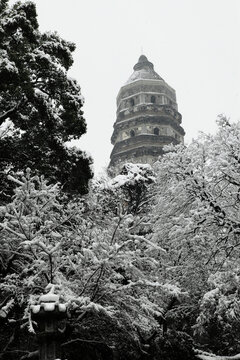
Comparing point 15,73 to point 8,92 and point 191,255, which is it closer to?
point 8,92

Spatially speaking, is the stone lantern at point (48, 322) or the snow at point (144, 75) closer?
the stone lantern at point (48, 322)

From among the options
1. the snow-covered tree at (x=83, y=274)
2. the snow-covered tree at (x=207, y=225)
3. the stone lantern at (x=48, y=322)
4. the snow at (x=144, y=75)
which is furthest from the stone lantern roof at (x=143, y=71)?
the stone lantern at (x=48, y=322)

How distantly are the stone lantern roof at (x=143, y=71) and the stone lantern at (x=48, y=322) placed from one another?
3262 centimetres

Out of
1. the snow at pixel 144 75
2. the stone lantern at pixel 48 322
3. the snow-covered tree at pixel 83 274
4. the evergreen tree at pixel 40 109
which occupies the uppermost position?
the snow at pixel 144 75

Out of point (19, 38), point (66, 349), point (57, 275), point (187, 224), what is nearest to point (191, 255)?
point (187, 224)

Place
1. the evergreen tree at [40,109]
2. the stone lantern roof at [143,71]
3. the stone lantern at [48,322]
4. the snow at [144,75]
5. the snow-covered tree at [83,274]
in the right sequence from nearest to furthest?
the stone lantern at [48,322] → the snow-covered tree at [83,274] → the evergreen tree at [40,109] → the snow at [144,75] → the stone lantern roof at [143,71]

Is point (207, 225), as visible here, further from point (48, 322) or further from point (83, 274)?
point (48, 322)

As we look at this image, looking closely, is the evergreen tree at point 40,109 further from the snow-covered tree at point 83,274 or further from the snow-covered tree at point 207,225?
the snow-covered tree at point 207,225

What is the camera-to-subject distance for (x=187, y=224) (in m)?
10.1

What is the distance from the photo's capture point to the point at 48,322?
5406 mm

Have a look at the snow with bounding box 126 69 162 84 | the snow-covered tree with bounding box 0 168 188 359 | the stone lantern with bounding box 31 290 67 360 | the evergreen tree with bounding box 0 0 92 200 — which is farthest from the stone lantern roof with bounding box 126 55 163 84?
the stone lantern with bounding box 31 290 67 360

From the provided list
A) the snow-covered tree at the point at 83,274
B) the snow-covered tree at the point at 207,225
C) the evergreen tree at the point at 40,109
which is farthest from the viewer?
the evergreen tree at the point at 40,109

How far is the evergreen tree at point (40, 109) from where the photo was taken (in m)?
9.61

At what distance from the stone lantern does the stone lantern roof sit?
32.6 metres
